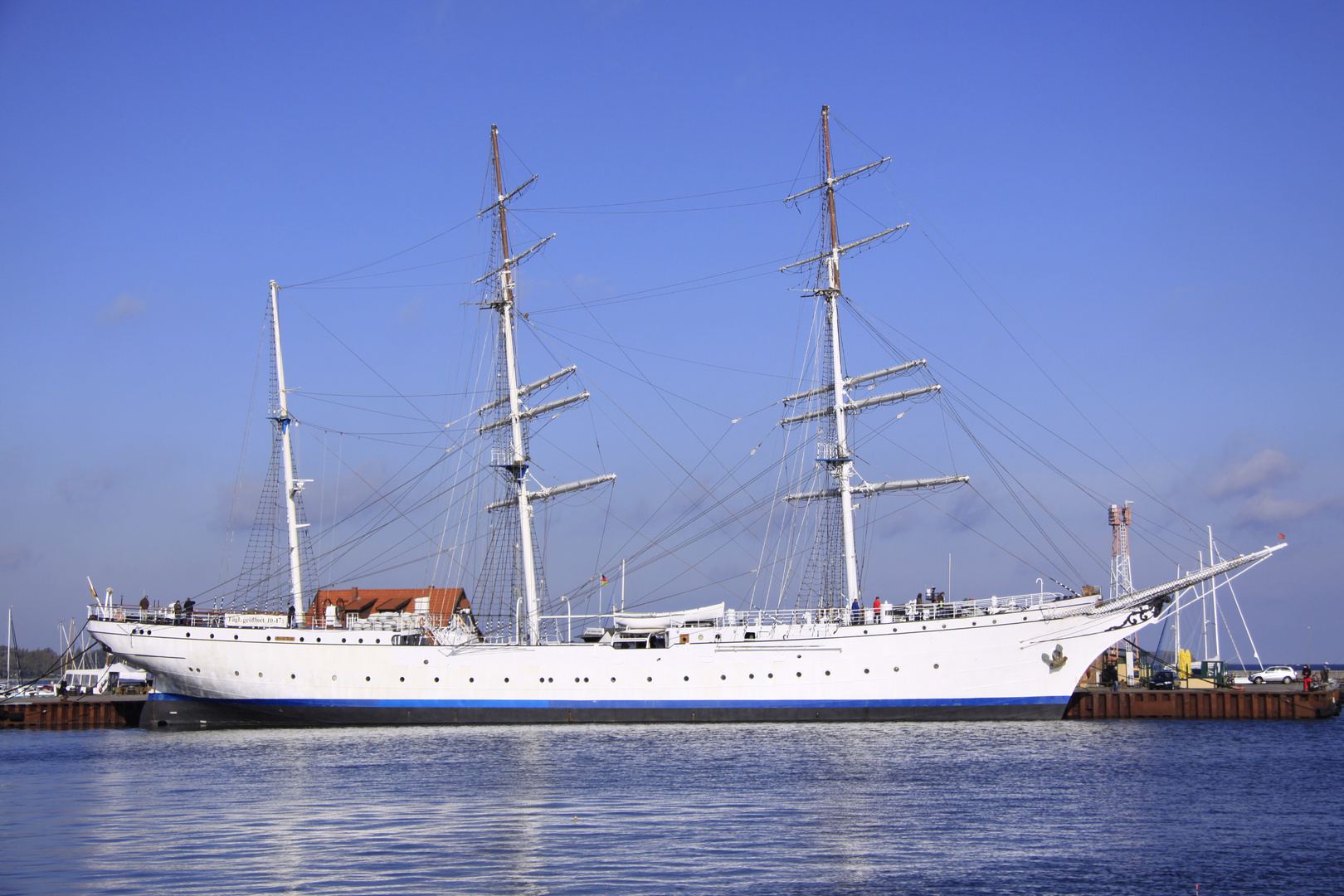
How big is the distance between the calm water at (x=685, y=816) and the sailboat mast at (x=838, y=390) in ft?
30.9

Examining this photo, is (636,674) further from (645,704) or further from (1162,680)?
(1162,680)

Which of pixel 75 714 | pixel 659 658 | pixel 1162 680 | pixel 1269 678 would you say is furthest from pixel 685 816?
pixel 1269 678

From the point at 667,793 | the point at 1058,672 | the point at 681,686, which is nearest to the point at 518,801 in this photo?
the point at 667,793

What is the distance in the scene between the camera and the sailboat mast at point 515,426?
5119 centimetres

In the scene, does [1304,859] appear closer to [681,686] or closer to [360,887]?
[360,887]

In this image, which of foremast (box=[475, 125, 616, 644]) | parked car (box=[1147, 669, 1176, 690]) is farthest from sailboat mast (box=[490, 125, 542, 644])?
parked car (box=[1147, 669, 1176, 690])

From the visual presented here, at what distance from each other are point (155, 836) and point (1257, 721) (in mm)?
48708

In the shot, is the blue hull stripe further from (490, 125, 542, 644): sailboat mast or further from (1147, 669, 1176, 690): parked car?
(1147, 669, 1176, 690): parked car

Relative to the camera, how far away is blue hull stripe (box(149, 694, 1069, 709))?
1843 inches

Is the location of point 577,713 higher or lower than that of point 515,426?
lower

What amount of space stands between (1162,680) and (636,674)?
31.4 metres

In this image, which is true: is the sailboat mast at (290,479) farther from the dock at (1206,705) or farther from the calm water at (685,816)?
the dock at (1206,705)

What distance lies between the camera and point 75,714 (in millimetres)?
59125

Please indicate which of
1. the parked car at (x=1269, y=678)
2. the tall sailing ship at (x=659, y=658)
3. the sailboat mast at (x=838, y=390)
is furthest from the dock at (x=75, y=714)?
the parked car at (x=1269, y=678)
